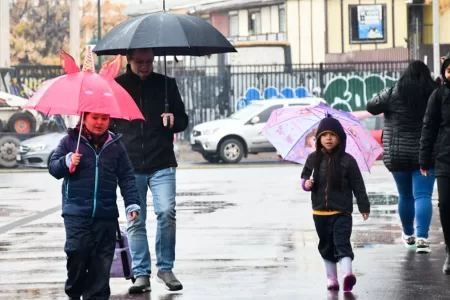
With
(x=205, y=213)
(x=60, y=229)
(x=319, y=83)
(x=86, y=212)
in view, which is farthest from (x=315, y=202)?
(x=319, y=83)

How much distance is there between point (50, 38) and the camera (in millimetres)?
60875

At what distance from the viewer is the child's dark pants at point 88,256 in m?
8.03

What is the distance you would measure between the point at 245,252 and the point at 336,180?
249 centimetres

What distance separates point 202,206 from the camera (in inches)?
691

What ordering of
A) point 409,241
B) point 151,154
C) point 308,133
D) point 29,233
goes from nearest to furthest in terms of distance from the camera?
point 151,154
point 308,133
point 409,241
point 29,233

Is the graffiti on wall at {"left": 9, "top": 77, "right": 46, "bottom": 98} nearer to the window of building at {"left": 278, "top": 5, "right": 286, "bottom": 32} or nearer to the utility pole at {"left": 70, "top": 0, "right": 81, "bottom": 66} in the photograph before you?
the utility pole at {"left": 70, "top": 0, "right": 81, "bottom": 66}

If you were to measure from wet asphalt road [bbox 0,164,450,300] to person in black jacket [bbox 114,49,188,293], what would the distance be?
23cm

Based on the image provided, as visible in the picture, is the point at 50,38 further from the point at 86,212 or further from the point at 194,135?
the point at 86,212

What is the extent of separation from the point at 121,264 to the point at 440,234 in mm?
5253

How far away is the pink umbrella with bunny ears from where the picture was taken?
26.3ft

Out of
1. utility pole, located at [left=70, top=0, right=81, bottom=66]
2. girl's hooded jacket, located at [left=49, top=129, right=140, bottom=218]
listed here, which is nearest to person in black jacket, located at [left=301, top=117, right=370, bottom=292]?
girl's hooded jacket, located at [left=49, top=129, right=140, bottom=218]

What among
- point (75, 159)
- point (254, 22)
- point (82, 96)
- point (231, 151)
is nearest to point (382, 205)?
point (82, 96)

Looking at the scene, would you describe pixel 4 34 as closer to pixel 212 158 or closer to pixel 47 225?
pixel 212 158

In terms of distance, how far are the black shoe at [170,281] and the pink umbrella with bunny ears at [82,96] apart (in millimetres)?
1688
